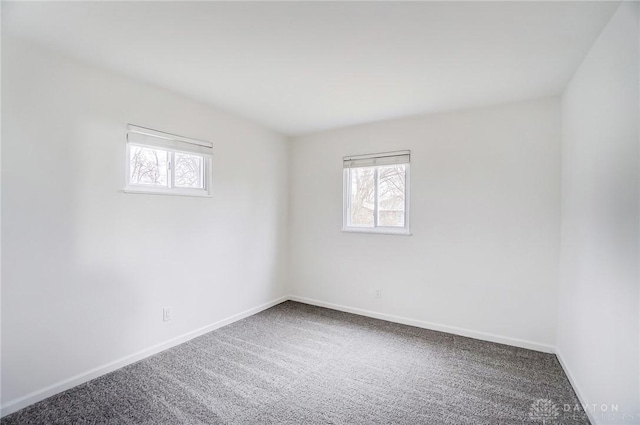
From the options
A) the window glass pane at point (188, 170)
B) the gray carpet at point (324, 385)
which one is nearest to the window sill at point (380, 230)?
the gray carpet at point (324, 385)

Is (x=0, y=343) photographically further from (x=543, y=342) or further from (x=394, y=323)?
(x=543, y=342)

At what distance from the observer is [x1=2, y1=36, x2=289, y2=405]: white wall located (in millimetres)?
1951

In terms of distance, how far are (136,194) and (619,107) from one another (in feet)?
11.2

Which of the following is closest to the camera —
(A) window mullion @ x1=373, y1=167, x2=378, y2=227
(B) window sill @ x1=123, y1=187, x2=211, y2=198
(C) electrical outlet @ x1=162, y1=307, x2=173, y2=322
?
(B) window sill @ x1=123, y1=187, x2=211, y2=198

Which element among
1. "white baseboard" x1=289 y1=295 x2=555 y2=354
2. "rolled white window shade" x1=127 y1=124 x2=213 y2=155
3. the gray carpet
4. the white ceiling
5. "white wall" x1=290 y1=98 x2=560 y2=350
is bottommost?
the gray carpet

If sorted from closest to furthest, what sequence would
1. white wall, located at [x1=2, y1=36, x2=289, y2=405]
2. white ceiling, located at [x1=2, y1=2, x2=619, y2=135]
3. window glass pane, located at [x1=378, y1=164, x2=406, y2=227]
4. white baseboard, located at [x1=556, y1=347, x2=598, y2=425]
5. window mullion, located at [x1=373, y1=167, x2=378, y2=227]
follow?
white ceiling, located at [x1=2, y1=2, x2=619, y2=135] → white baseboard, located at [x1=556, y1=347, x2=598, y2=425] → white wall, located at [x1=2, y1=36, x2=289, y2=405] → window glass pane, located at [x1=378, y1=164, x2=406, y2=227] → window mullion, located at [x1=373, y1=167, x2=378, y2=227]

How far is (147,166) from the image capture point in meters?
2.73

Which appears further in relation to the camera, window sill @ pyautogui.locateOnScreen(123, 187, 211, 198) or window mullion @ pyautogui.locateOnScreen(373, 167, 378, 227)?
window mullion @ pyautogui.locateOnScreen(373, 167, 378, 227)

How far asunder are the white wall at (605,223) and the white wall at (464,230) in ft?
1.23

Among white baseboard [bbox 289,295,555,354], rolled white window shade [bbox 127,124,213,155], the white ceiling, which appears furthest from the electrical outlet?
the white ceiling

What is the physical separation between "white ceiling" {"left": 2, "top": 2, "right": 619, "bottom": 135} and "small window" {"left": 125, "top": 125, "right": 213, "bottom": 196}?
48 cm

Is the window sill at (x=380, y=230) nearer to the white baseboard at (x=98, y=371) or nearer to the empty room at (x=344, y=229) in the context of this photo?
the empty room at (x=344, y=229)

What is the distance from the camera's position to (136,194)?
102 inches

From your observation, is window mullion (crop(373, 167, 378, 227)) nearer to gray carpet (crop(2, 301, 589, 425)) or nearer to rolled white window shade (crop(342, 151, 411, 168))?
rolled white window shade (crop(342, 151, 411, 168))
